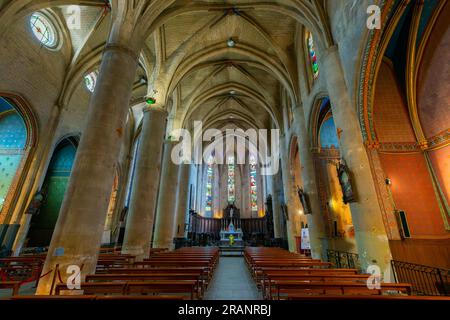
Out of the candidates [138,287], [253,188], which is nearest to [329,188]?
[138,287]

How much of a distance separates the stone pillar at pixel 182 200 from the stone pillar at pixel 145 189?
21.4 ft

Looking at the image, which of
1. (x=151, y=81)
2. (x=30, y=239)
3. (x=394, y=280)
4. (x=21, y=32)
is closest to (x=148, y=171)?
(x=151, y=81)

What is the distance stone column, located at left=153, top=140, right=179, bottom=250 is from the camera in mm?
12695

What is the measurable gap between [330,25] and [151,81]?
9491 mm

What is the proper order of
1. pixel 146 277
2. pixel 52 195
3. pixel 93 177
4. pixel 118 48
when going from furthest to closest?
pixel 52 195
pixel 118 48
pixel 93 177
pixel 146 277

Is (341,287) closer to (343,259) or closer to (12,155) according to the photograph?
(343,259)

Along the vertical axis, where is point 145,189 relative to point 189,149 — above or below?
below

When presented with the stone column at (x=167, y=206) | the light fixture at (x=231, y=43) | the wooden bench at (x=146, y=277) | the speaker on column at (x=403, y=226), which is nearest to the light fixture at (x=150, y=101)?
the stone column at (x=167, y=206)

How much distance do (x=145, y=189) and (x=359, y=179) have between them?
842 cm

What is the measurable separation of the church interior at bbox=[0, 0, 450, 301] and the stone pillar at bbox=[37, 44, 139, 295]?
37 mm

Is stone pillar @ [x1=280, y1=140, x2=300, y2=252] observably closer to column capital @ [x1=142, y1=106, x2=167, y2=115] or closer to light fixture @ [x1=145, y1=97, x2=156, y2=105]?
column capital @ [x1=142, y1=106, x2=167, y2=115]

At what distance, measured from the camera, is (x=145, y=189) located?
936cm
